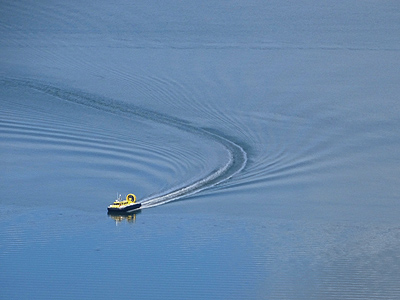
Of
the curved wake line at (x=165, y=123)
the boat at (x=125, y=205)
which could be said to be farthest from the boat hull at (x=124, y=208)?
the curved wake line at (x=165, y=123)

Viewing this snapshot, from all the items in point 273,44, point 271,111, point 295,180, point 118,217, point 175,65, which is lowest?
point 118,217

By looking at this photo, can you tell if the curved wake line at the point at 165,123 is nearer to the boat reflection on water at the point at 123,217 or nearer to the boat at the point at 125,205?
the boat at the point at 125,205

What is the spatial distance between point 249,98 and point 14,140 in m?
6.07

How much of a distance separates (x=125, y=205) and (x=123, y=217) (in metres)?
0.20

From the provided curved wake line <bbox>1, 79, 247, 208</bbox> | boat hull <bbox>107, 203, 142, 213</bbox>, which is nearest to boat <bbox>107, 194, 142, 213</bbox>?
boat hull <bbox>107, 203, 142, 213</bbox>

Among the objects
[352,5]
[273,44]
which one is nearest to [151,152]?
[273,44]

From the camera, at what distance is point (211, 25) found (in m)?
24.6

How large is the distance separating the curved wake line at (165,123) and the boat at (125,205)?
0.24 meters

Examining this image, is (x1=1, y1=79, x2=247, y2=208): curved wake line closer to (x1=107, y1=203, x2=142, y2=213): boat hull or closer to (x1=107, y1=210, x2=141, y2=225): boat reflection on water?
(x1=107, y1=203, x2=142, y2=213): boat hull

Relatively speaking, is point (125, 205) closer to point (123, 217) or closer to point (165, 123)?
point (123, 217)

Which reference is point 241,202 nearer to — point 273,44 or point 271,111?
point 271,111

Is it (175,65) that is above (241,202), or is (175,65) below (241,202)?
above

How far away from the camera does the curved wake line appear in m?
13.3

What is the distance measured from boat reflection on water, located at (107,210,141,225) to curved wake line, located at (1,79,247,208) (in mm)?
360
